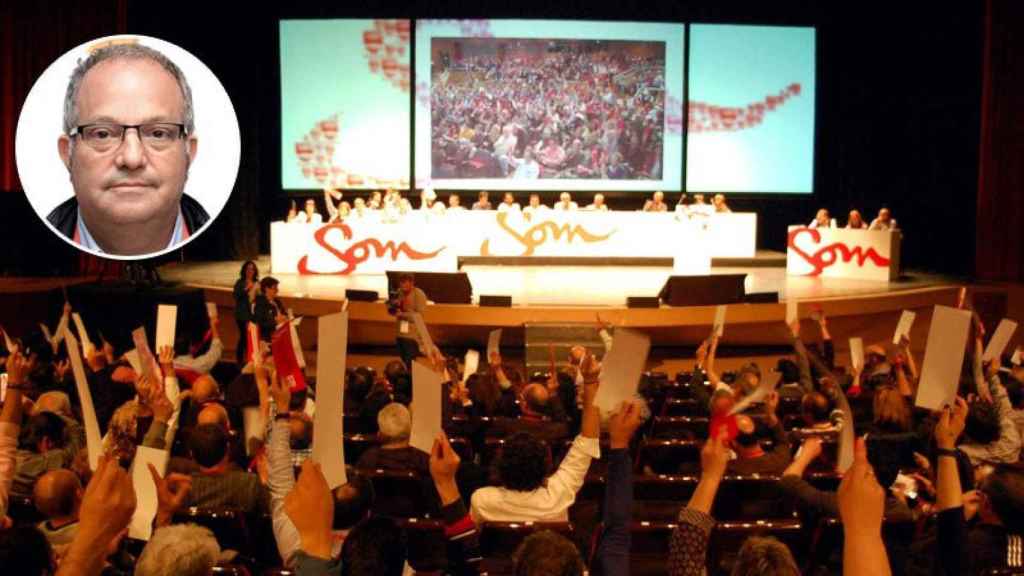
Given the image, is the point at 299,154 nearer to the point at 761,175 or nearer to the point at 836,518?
the point at 761,175

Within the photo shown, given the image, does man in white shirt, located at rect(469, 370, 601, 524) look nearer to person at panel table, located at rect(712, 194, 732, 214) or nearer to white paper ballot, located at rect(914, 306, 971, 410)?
white paper ballot, located at rect(914, 306, 971, 410)

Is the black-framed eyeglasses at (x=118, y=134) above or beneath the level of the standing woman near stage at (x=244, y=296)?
above

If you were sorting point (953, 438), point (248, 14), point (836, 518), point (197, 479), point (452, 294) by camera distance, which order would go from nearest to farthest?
point (953, 438) → point (836, 518) → point (197, 479) → point (452, 294) → point (248, 14)

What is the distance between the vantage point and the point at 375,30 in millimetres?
17969

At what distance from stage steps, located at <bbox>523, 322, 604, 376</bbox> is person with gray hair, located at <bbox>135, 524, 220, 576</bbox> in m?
9.12

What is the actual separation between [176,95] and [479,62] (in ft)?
27.9

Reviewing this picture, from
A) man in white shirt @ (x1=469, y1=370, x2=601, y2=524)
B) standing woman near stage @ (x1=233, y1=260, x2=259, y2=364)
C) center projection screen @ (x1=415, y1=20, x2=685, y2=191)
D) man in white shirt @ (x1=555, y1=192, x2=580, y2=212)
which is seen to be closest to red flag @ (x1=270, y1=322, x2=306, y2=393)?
man in white shirt @ (x1=469, y1=370, x2=601, y2=524)

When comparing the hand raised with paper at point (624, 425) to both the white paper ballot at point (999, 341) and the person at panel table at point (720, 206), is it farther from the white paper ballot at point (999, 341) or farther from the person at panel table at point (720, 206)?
the person at panel table at point (720, 206)

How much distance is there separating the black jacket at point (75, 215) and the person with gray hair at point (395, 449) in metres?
5.68

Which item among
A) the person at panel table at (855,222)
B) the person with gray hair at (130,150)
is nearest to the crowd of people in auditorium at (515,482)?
the person with gray hair at (130,150)

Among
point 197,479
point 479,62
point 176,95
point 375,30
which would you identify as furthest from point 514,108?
point 197,479

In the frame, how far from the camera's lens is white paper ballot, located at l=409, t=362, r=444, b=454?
11.6 ft

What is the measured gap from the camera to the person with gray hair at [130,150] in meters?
9.40

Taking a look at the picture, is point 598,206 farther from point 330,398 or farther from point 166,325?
point 330,398
